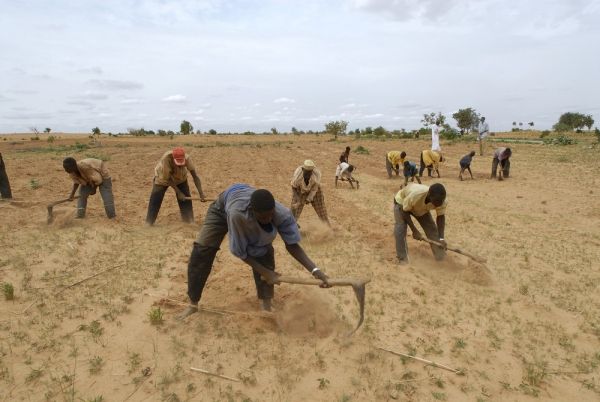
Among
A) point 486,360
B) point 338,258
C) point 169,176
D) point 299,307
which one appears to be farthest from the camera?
point 169,176

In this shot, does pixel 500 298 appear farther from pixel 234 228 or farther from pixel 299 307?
pixel 234 228

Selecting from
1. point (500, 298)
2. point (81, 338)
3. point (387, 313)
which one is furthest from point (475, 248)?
point (81, 338)

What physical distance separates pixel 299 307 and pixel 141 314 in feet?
5.25

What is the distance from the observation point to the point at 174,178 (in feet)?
21.8

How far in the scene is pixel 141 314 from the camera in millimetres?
4031

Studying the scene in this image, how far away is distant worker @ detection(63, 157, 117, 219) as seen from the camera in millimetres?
6570

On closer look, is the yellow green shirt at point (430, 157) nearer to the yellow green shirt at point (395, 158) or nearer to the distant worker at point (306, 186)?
the yellow green shirt at point (395, 158)

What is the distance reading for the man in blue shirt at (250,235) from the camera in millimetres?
3161

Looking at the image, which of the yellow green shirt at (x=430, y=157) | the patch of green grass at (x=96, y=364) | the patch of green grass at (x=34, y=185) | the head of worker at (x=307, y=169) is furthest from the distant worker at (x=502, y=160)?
the patch of green grass at (x=34, y=185)

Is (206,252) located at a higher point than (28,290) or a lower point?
higher

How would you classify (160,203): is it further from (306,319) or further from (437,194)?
(437,194)

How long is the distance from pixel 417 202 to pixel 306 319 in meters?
2.00

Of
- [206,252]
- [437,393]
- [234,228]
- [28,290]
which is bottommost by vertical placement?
[437,393]

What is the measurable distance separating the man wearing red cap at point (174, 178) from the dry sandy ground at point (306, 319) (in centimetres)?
35
